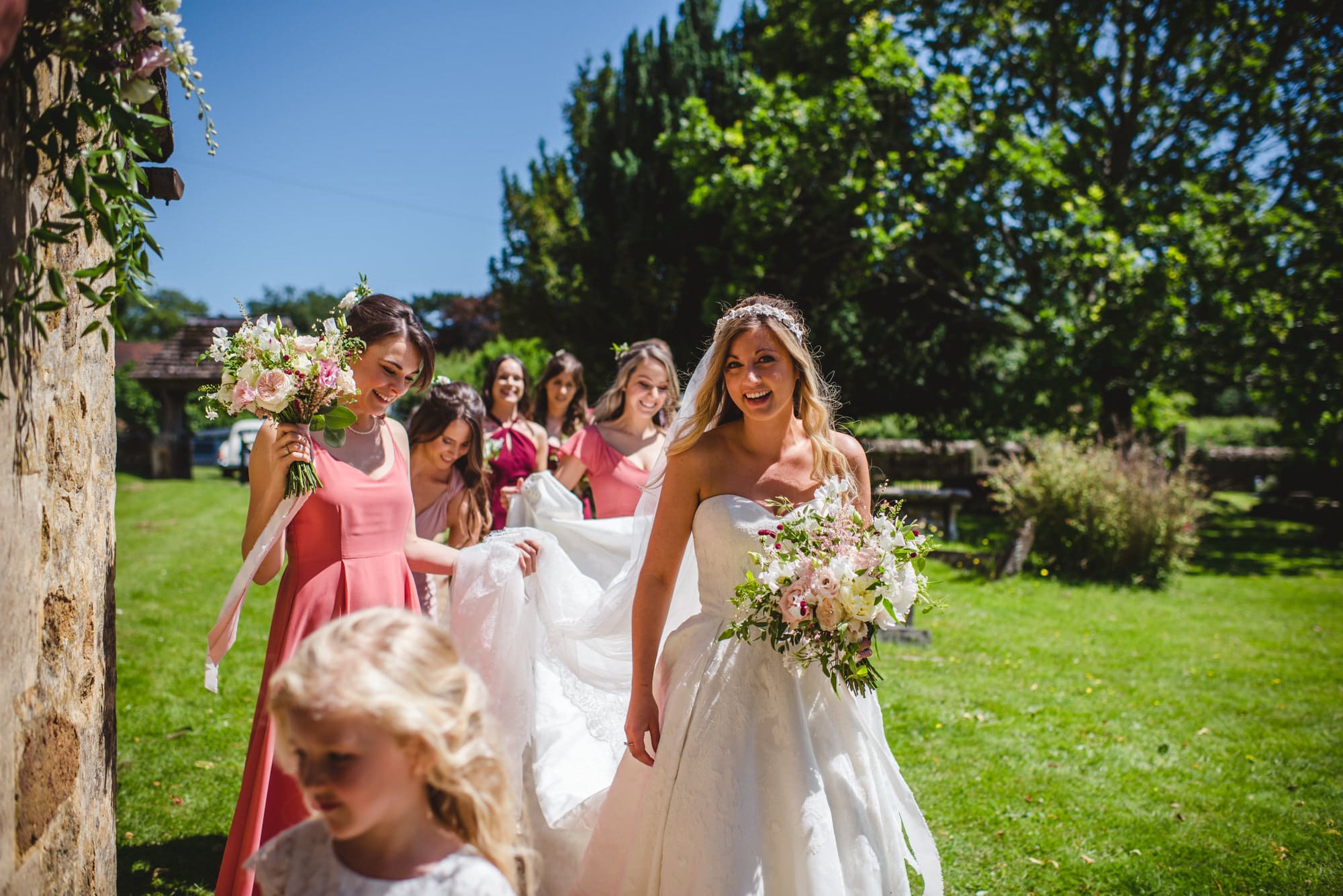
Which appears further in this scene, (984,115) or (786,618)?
(984,115)

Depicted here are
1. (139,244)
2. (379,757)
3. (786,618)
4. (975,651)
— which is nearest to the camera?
(379,757)

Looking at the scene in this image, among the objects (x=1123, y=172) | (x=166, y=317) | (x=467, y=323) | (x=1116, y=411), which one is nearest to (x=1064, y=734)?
(x=1116, y=411)

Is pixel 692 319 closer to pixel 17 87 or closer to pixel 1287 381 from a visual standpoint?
pixel 1287 381

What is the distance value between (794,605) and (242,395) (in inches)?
82.6

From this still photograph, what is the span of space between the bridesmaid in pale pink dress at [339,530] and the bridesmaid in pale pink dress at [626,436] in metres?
1.88

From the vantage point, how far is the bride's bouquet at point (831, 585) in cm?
271

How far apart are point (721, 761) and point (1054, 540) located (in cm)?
1108

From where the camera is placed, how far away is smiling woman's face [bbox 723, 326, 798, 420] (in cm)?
317

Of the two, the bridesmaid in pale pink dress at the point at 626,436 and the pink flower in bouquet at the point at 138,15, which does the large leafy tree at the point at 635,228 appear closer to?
the bridesmaid in pale pink dress at the point at 626,436

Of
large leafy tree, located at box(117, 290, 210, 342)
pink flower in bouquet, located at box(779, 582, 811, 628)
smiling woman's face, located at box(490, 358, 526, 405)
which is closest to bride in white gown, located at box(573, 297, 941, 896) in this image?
pink flower in bouquet, located at box(779, 582, 811, 628)

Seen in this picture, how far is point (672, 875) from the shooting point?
2.83 meters

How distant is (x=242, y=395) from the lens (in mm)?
2986

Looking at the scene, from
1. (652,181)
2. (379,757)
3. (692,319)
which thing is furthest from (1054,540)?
(379,757)

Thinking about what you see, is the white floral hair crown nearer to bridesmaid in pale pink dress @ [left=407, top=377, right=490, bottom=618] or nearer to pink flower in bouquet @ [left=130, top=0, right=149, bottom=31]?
pink flower in bouquet @ [left=130, top=0, right=149, bottom=31]
